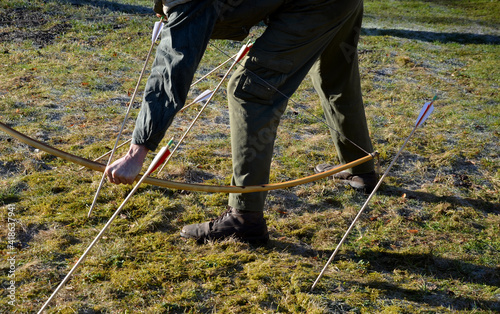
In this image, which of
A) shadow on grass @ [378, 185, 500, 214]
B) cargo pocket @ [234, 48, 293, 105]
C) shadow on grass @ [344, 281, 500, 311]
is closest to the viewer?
shadow on grass @ [344, 281, 500, 311]

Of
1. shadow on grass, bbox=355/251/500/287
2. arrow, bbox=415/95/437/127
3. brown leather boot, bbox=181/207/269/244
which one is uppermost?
arrow, bbox=415/95/437/127

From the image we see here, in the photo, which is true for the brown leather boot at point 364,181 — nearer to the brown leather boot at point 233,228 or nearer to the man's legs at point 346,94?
the man's legs at point 346,94

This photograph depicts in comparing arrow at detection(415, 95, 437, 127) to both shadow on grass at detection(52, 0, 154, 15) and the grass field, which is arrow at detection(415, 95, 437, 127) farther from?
shadow on grass at detection(52, 0, 154, 15)

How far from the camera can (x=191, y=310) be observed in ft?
6.90

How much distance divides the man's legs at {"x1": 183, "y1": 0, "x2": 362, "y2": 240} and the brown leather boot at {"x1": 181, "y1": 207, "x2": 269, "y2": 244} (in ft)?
0.14

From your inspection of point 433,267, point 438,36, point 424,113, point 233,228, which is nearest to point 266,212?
point 233,228

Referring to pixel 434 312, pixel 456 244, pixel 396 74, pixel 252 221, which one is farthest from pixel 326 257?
pixel 396 74

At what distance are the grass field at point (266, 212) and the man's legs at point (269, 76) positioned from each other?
1.53 ft

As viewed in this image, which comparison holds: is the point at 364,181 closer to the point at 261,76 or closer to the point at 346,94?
the point at 346,94

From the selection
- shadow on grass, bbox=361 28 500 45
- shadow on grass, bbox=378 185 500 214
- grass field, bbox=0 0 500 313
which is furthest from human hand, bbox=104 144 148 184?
shadow on grass, bbox=361 28 500 45

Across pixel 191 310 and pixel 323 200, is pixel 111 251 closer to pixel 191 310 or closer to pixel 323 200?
pixel 191 310

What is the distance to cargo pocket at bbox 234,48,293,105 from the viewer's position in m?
2.33

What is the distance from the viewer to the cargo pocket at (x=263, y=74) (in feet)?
7.64

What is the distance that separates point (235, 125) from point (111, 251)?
92 cm
